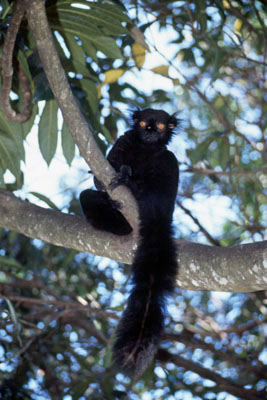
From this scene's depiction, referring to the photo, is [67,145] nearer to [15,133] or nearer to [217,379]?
[15,133]

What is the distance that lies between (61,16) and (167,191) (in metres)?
1.59

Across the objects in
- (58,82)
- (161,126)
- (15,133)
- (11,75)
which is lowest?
(58,82)

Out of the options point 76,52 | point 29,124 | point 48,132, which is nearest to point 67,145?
point 48,132

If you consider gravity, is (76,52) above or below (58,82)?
above

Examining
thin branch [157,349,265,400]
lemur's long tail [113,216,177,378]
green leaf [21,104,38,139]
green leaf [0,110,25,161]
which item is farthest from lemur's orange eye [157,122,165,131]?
thin branch [157,349,265,400]

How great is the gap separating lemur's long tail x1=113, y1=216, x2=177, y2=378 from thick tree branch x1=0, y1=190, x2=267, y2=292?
0.34 ft

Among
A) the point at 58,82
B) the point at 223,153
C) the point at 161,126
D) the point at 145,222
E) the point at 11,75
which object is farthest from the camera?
the point at 223,153

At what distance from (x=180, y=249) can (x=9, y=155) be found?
5.87 feet

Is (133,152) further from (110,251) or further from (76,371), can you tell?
(76,371)

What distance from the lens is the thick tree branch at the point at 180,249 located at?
242 centimetres

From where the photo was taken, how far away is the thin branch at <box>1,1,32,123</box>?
2845mm

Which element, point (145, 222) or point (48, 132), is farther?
point (48, 132)

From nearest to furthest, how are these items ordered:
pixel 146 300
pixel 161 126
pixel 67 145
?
pixel 146 300, pixel 67 145, pixel 161 126

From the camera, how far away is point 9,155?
393cm
